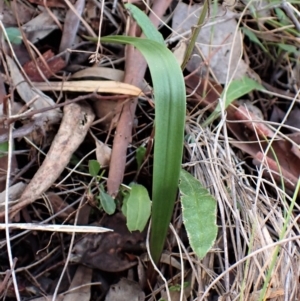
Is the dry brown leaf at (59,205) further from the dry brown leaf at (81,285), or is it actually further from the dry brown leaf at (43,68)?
the dry brown leaf at (43,68)

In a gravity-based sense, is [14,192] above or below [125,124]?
below

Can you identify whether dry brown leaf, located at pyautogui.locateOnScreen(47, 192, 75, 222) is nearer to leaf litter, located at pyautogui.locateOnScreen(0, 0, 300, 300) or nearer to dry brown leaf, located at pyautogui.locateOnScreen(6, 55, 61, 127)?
leaf litter, located at pyautogui.locateOnScreen(0, 0, 300, 300)

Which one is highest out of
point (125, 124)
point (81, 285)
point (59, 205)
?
point (125, 124)

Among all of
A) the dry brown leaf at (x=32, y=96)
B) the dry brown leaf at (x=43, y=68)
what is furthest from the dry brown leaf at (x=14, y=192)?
the dry brown leaf at (x=43, y=68)

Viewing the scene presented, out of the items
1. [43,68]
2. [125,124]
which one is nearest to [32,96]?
[43,68]

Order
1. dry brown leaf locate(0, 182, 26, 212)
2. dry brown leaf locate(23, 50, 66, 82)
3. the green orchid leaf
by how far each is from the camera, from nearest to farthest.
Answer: the green orchid leaf < dry brown leaf locate(0, 182, 26, 212) < dry brown leaf locate(23, 50, 66, 82)

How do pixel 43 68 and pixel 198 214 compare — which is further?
pixel 43 68

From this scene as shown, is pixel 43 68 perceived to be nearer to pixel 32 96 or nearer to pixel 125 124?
pixel 32 96

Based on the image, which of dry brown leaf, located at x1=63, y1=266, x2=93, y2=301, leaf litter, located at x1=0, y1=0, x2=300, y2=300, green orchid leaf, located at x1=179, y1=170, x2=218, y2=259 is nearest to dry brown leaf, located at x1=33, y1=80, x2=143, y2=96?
leaf litter, located at x1=0, y1=0, x2=300, y2=300
